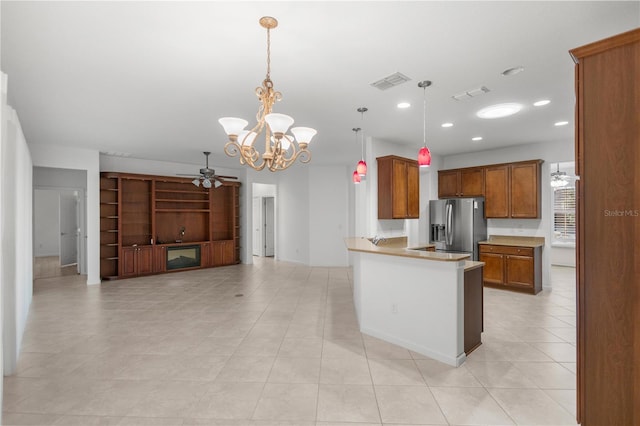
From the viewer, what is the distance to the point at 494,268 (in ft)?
18.9

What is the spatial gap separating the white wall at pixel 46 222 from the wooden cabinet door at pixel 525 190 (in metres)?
11.5

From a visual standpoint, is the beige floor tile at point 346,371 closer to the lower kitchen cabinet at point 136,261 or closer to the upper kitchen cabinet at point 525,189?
the upper kitchen cabinet at point 525,189

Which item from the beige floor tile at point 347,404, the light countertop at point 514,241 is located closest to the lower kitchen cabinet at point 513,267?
the light countertop at point 514,241

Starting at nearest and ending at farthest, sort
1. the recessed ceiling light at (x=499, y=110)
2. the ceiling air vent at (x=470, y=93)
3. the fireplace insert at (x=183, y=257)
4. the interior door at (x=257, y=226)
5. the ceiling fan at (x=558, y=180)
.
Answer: the ceiling air vent at (x=470, y=93) < the recessed ceiling light at (x=499, y=110) < the ceiling fan at (x=558, y=180) < the fireplace insert at (x=183, y=257) < the interior door at (x=257, y=226)

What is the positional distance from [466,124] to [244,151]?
3672 mm

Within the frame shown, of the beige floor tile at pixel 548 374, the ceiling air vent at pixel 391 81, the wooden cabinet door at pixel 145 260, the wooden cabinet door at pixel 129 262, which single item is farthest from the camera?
the wooden cabinet door at pixel 145 260

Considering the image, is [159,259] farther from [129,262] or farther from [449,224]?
Result: [449,224]

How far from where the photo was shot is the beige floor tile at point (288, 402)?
2176mm

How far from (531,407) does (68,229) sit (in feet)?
35.1

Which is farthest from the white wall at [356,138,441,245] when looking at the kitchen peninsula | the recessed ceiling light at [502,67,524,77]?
the recessed ceiling light at [502,67,524,77]

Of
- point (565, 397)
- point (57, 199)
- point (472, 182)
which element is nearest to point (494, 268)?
point (472, 182)

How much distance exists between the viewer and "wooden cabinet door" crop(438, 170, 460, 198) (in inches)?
263

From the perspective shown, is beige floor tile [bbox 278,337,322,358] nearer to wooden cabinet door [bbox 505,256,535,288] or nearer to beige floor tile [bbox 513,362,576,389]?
beige floor tile [bbox 513,362,576,389]

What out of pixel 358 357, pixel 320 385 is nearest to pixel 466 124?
pixel 358 357
